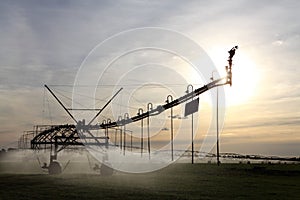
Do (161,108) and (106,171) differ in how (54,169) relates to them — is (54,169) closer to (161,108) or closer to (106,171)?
(106,171)

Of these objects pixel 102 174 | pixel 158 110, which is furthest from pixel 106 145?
pixel 158 110

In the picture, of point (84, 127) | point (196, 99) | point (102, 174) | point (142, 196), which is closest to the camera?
point (142, 196)

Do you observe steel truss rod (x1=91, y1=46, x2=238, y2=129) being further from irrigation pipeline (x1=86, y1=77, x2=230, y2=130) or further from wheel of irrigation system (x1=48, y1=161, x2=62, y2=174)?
wheel of irrigation system (x1=48, y1=161, x2=62, y2=174)

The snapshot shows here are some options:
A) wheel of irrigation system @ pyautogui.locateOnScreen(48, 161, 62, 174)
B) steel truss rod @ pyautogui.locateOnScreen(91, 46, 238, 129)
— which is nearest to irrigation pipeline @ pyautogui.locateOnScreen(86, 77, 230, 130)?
steel truss rod @ pyautogui.locateOnScreen(91, 46, 238, 129)

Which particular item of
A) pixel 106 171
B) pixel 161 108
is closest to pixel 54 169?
pixel 106 171

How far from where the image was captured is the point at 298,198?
35.3 meters

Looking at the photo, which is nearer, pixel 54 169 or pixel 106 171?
pixel 106 171

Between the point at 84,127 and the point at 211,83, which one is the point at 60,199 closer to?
the point at 211,83

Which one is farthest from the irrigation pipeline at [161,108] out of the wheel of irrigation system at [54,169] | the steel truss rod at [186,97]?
the wheel of irrigation system at [54,169]

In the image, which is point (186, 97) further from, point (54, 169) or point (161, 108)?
point (54, 169)

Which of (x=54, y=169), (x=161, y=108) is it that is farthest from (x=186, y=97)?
(x=54, y=169)

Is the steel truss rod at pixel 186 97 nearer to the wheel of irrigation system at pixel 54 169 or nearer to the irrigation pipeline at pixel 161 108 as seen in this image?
the irrigation pipeline at pixel 161 108

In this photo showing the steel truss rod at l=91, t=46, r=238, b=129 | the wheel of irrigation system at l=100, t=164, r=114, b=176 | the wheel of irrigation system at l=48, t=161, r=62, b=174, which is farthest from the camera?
the wheel of irrigation system at l=48, t=161, r=62, b=174

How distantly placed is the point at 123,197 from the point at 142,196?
1651 millimetres
